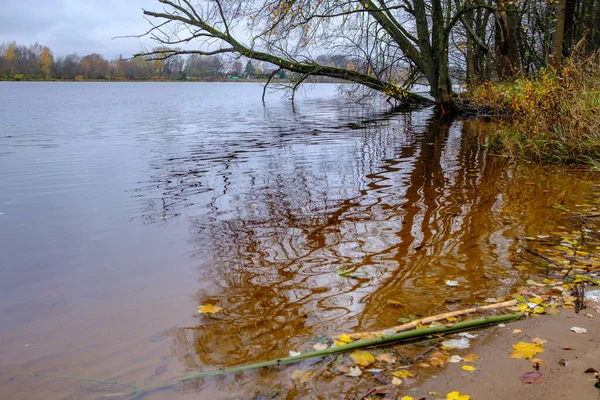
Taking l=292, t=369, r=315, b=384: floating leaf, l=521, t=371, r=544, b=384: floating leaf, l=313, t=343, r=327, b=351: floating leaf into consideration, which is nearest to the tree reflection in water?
l=313, t=343, r=327, b=351: floating leaf

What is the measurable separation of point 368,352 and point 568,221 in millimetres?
3794

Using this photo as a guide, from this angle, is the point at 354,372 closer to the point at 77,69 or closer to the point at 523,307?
the point at 523,307

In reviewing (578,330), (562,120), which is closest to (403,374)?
(578,330)

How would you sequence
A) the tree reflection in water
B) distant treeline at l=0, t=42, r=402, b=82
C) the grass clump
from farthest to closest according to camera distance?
distant treeline at l=0, t=42, r=402, b=82, the grass clump, the tree reflection in water

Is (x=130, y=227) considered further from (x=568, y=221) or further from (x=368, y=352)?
(x=568, y=221)

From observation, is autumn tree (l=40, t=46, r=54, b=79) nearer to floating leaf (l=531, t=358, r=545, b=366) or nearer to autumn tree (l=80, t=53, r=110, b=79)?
autumn tree (l=80, t=53, r=110, b=79)

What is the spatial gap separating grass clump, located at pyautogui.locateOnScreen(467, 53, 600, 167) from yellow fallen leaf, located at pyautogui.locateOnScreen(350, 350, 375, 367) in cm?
639

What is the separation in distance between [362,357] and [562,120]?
23.8ft

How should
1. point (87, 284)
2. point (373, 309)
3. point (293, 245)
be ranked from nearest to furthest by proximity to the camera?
point (373, 309), point (87, 284), point (293, 245)

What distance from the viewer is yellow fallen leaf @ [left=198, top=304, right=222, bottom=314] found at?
3.87 m

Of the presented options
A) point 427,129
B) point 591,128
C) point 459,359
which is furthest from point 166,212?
point 427,129

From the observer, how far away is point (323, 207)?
690cm

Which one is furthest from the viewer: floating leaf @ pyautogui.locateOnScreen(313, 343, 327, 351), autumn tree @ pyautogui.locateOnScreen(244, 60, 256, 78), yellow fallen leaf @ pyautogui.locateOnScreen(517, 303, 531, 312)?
autumn tree @ pyautogui.locateOnScreen(244, 60, 256, 78)

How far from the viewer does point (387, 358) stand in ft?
9.91
